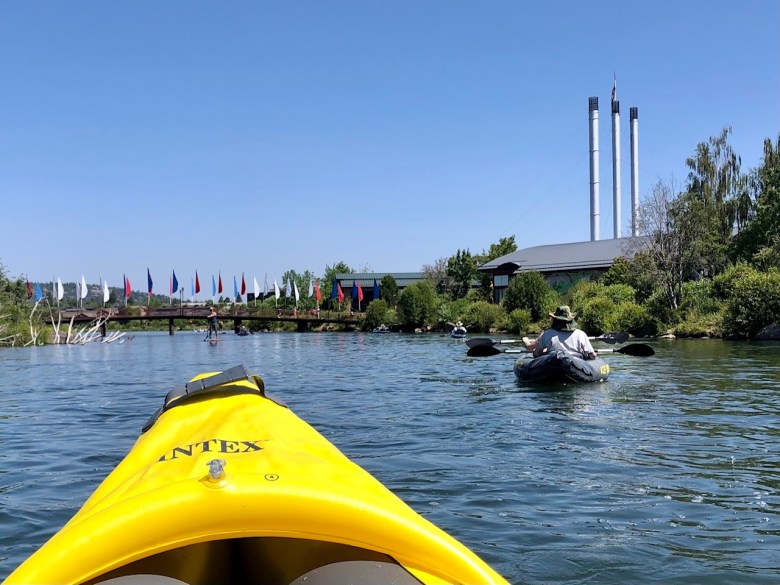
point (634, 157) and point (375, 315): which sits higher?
point (634, 157)

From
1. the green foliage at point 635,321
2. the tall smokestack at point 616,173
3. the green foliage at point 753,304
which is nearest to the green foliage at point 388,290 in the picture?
the tall smokestack at point 616,173

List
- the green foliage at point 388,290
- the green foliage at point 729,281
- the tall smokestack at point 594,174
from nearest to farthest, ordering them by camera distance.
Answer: the green foliage at point 729,281
the tall smokestack at point 594,174
the green foliage at point 388,290

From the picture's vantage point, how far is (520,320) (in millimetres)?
44906

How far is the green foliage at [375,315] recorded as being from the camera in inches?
2621

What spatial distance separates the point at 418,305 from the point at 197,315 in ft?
67.1

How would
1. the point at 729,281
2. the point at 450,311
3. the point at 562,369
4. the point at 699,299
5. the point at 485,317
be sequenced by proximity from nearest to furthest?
the point at 562,369 < the point at 729,281 < the point at 699,299 < the point at 485,317 < the point at 450,311

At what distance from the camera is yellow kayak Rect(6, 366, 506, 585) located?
213 cm

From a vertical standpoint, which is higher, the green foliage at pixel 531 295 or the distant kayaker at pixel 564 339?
the green foliage at pixel 531 295

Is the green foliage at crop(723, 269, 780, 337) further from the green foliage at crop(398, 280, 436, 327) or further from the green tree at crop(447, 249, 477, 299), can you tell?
the green tree at crop(447, 249, 477, 299)

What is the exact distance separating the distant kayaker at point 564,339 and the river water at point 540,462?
80 cm

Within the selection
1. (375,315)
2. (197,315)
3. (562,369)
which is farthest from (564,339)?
(197,315)

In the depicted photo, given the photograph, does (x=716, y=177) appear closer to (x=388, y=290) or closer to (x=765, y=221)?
(x=765, y=221)

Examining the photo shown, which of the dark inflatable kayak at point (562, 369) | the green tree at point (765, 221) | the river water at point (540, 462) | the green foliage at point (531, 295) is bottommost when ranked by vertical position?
the river water at point (540, 462)

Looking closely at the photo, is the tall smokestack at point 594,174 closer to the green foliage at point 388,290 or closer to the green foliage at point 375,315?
the green foliage at point 388,290
